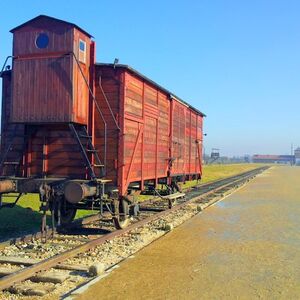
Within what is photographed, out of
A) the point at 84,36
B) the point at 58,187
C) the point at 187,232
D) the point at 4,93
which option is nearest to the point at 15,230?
the point at 58,187

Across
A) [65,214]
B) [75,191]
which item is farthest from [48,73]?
[65,214]

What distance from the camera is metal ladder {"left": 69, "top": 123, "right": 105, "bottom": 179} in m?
9.43

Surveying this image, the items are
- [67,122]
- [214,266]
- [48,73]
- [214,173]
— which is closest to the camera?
[214,266]

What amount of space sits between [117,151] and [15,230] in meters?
3.44

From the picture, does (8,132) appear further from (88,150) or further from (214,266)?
(214,266)

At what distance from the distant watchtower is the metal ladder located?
0.29 m

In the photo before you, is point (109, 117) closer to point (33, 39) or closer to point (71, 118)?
point (71, 118)

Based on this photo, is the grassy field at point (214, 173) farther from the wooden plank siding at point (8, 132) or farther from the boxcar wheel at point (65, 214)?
the wooden plank siding at point (8, 132)

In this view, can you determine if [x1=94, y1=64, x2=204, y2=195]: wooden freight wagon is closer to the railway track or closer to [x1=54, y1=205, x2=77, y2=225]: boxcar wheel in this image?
the railway track

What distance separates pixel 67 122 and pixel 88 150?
0.81 m

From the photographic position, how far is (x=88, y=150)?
9.54 metres

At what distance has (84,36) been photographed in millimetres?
9617

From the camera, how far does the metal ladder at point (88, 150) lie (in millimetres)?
9430

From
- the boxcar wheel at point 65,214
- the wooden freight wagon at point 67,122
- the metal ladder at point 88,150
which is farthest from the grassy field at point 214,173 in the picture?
the metal ladder at point 88,150
